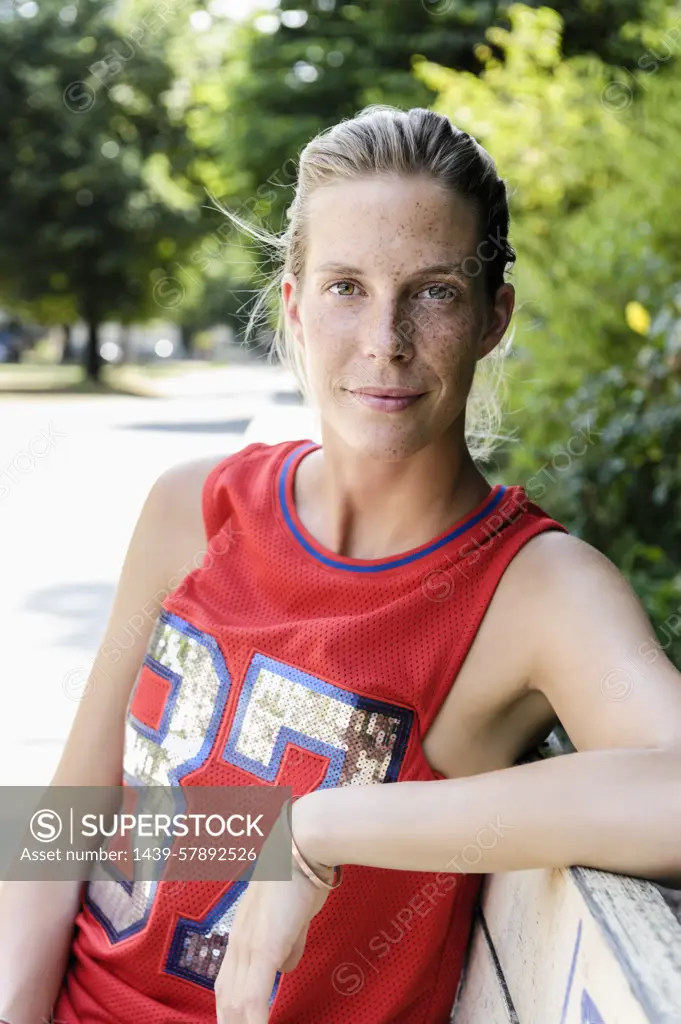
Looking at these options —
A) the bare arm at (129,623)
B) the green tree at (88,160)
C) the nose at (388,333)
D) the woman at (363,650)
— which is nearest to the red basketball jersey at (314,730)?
the woman at (363,650)

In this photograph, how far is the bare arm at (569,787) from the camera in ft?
3.88

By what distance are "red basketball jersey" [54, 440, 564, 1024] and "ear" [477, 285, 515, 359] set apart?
21 centimetres

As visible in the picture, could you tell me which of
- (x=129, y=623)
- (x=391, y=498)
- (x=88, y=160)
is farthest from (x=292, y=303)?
(x=88, y=160)

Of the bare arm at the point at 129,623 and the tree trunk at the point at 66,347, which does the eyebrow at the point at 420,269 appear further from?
the tree trunk at the point at 66,347

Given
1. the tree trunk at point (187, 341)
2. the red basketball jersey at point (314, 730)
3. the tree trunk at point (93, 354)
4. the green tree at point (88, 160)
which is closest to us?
the red basketball jersey at point (314, 730)

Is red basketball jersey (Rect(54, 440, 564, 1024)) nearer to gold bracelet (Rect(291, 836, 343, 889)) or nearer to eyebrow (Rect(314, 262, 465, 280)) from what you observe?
gold bracelet (Rect(291, 836, 343, 889))

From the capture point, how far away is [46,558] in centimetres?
798

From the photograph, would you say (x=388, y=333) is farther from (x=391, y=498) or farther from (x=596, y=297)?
(x=596, y=297)

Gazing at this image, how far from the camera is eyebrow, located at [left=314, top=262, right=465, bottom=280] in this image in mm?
1556

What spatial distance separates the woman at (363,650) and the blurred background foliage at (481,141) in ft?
1.38

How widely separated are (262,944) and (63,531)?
25.5 feet

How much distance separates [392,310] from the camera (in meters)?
1.55

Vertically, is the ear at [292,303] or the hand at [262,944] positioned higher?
the ear at [292,303]

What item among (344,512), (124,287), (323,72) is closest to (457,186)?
(344,512)
